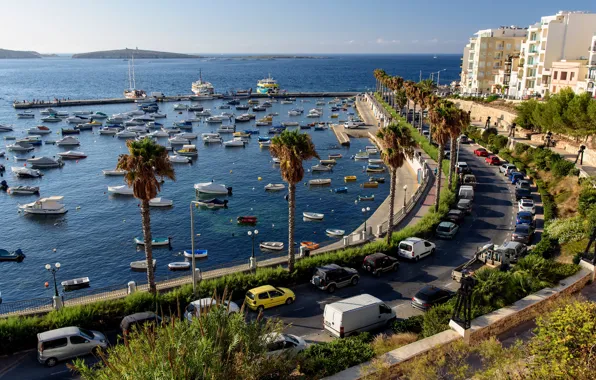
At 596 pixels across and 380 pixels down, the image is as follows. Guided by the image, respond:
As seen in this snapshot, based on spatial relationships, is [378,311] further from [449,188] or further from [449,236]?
[449,188]

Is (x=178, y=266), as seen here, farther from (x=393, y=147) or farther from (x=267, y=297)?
(x=393, y=147)

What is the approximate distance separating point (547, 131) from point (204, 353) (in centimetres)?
6955

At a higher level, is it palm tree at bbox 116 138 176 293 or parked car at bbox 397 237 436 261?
palm tree at bbox 116 138 176 293

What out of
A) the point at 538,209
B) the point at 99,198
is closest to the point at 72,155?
the point at 99,198

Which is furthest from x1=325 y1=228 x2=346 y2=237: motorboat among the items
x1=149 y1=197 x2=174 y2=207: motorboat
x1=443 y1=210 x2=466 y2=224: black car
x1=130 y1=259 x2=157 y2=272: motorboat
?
x1=149 y1=197 x2=174 y2=207: motorboat

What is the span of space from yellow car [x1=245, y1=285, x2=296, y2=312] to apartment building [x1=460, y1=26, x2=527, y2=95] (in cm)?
Result: 10312

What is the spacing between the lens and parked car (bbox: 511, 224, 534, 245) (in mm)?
37250

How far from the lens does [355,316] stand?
2359cm

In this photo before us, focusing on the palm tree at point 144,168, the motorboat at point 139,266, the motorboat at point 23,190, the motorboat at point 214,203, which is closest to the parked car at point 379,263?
the palm tree at point 144,168

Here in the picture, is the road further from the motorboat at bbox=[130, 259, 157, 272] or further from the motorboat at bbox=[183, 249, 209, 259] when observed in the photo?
the motorboat at bbox=[130, 259, 157, 272]

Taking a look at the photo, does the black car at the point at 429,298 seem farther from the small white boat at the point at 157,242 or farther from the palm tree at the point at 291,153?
the small white boat at the point at 157,242

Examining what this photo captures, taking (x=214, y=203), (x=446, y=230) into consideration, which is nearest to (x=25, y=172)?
(x=214, y=203)

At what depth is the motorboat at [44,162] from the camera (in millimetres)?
76000

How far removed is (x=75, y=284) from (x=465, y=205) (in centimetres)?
3429
